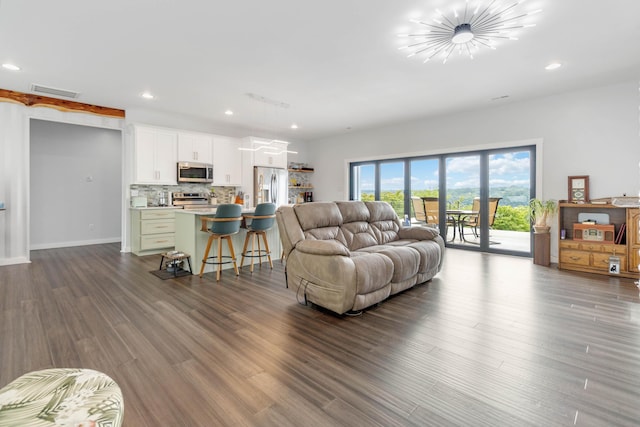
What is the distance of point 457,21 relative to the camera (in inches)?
115

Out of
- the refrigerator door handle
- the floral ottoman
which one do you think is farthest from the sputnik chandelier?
the refrigerator door handle

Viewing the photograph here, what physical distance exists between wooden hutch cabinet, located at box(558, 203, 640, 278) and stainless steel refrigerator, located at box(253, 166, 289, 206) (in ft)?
18.7

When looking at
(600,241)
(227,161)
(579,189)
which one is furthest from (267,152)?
(600,241)

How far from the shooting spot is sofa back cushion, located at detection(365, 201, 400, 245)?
163 inches

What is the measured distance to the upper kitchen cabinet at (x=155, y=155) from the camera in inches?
225

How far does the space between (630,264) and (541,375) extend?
363 cm

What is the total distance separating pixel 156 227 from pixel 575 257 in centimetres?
710

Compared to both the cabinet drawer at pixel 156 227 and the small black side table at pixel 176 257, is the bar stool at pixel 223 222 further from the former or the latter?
the cabinet drawer at pixel 156 227

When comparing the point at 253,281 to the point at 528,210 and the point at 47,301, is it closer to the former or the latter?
the point at 47,301

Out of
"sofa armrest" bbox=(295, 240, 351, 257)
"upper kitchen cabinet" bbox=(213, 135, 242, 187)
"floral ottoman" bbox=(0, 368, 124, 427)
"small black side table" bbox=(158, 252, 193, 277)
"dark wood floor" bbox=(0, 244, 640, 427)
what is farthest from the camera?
"upper kitchen cabinet" bbox=(213, 135, 242, 187)

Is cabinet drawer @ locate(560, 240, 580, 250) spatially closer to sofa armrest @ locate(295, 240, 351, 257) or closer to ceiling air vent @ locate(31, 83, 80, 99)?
sofa armrest @ locate(295, 240, 351, 257)

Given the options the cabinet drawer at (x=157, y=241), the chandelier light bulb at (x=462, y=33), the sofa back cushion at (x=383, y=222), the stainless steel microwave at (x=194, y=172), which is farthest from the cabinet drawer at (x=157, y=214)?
the chandelier light bulb at (x=462, y=33)

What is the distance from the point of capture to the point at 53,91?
4824 mm

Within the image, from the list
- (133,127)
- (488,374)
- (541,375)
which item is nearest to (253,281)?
(488,374)
